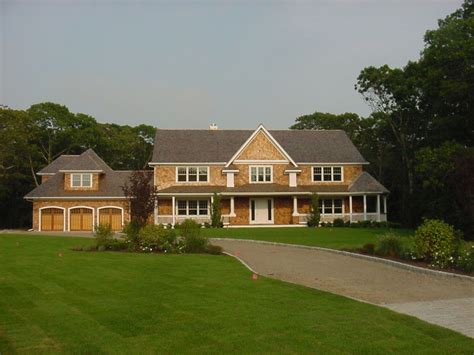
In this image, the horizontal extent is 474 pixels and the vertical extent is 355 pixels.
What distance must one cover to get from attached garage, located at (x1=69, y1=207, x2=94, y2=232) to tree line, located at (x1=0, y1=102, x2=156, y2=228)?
14241 millimetres

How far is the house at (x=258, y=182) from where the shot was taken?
4128 cm

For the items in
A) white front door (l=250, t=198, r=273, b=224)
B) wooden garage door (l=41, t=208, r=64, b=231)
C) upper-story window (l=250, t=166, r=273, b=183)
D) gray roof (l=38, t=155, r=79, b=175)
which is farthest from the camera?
gray roof (l=38, t=155, r=79, b=175)

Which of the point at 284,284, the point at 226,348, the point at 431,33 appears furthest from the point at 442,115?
the point at 226,348

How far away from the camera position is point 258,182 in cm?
4259

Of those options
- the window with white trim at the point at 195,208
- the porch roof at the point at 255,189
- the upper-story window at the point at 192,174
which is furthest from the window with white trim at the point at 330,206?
the upper-story window at the point at 192,174

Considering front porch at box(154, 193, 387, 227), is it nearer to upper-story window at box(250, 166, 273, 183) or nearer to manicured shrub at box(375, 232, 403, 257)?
upper-story window at box(250, 166, 273, 183)

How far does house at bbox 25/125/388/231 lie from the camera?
40562mm

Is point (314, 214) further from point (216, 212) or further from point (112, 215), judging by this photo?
point (112, 215)

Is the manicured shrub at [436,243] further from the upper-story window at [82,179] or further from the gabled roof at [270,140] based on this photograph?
the upper-story window at [82,179]

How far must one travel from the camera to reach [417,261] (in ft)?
53.3

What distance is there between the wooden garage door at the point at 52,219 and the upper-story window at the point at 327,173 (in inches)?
826

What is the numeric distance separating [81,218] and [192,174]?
31.0ft

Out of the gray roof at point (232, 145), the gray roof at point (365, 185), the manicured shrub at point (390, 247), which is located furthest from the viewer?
the gray roof at point (232, 145)

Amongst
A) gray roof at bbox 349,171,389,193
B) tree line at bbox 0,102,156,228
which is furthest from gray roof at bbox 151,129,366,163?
tree line at bbox 0,102,156,228
